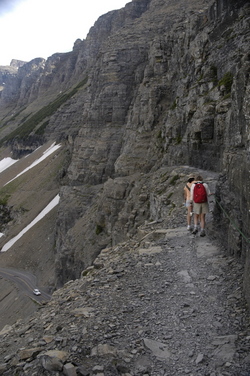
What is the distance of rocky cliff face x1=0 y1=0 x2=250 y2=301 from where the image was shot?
29.7 ft

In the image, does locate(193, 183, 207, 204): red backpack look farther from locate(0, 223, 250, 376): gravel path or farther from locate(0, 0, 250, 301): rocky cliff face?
locate(0, 223, 250, 376): gravel path

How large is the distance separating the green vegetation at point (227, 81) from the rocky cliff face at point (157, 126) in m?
0.08

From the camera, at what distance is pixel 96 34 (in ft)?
438

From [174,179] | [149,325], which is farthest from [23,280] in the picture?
[149,325]

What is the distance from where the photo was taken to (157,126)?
116 feet

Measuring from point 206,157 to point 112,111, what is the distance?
2862 centimetres

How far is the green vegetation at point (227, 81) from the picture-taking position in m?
20.2

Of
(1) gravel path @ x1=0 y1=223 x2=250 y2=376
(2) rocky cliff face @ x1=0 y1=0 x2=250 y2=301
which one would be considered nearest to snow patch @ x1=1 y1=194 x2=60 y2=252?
(2) rocky cliff face @ x1=0 y1=0 x2=250 y2=301

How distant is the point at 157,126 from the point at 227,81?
1517 centimetres

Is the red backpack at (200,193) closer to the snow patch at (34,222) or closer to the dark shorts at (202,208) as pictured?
the dark shorts at (202,208)

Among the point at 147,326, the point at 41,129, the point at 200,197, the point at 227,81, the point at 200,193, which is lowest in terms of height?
the point at 147,326

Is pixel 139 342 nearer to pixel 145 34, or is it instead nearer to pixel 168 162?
pixel 168 162

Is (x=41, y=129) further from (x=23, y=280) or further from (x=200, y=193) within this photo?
(x=200, y=193)

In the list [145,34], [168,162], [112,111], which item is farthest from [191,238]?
[145,34]
